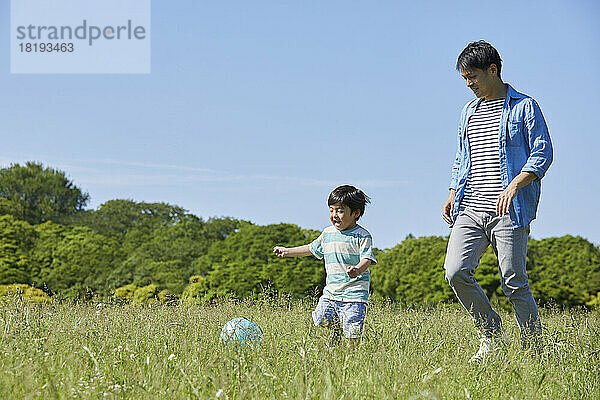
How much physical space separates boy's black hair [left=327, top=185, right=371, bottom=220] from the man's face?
110cm

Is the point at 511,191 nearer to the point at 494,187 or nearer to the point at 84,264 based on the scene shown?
the point at 494,187

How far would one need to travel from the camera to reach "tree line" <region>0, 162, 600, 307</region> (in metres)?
9.49

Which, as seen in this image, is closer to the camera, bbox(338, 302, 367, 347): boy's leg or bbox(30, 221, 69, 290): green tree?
bbox(338, 302, 367, 347): boy's leg

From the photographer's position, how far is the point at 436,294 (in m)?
9.41

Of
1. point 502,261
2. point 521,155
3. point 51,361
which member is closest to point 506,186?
point 521,155

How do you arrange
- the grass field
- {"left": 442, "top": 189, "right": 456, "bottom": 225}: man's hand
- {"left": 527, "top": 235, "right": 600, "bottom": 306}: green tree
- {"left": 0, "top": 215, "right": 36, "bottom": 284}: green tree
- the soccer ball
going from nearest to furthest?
the grass field < the soccer ball < {"left": 442, "top": 189, "right": 456, "bottom": 225}: man's hand < {"left": 527, "top": 235, "right": 600, "bottom": 306}: green tree < {"left": 0, "top": 215, "right": 36, "bottom": 284}: green tree

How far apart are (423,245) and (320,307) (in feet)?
18.5

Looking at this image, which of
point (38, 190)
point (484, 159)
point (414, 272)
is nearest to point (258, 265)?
point (414, 272)

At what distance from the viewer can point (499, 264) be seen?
4383mm

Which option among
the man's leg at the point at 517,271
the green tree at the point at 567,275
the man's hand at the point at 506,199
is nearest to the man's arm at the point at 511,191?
the man's hand at the point at 506,199

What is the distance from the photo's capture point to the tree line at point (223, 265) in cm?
949

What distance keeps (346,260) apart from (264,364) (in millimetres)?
1459

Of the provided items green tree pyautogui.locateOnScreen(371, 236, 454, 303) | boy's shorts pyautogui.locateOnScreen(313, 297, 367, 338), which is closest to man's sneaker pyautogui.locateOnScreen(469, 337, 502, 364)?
boy's shorts pyautogui.locateOnScreen(313, 297, 367, 338)

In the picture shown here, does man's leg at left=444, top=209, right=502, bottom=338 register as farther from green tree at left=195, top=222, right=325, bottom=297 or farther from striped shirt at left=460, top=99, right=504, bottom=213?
green tree at left=195, top=222, right=325, bottom=297
